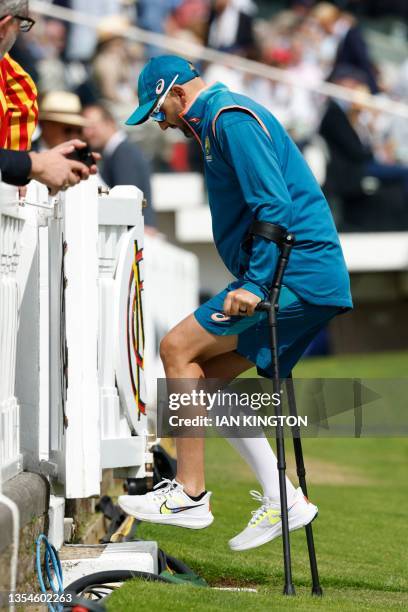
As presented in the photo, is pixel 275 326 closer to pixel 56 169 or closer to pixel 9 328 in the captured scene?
pixel 9 328

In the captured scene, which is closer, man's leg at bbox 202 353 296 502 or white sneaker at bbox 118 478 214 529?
white sneaker at bbox 118 478 214 529

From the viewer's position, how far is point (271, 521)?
16.4ft

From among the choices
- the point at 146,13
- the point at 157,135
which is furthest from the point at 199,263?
the point at 146,13

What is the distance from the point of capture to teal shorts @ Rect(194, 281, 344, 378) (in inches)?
191

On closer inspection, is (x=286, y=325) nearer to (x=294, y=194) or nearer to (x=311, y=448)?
(x=294, y=194)

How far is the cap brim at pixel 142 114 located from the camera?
489 cm

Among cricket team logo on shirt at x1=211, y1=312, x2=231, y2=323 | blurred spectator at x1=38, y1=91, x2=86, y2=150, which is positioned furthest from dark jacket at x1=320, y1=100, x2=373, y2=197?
cricket team logo on shirt at x1=211, y1=312, x2=231, y2=323

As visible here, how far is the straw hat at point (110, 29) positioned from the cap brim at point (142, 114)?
13.3 metres

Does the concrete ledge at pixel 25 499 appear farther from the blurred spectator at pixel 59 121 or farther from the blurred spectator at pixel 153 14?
the blurred spectator at pixel 153 14

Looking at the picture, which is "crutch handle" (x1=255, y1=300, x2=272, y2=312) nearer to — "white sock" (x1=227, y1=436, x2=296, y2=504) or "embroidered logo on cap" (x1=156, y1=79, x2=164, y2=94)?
"white sock" (x1=227, y1=436, x2=296, y2=504)

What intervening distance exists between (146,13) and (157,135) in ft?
8.81

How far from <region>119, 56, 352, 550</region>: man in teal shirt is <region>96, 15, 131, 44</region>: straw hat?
13.2 metres

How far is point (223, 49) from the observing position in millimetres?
20516

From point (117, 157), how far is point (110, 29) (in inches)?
359
